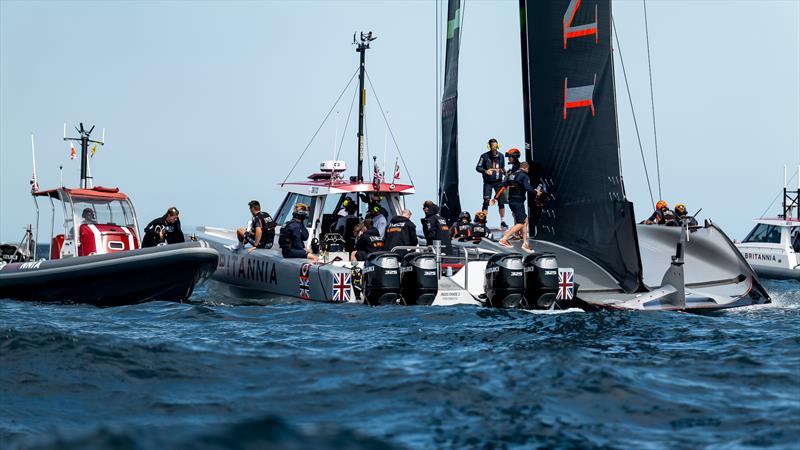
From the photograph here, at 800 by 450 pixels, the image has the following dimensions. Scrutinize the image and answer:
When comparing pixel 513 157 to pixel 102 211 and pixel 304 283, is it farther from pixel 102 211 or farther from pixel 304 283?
pixel 102 211

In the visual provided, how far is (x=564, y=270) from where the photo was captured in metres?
11.5

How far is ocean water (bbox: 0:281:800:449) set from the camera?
4684 mm

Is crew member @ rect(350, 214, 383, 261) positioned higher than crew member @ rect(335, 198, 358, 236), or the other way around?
crew member @ rect(335, 198, 358, 236)

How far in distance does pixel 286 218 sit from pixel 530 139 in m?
4.79

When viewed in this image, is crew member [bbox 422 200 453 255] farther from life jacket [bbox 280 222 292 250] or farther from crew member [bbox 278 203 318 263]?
life jacket [bbox 280 222 292 250]

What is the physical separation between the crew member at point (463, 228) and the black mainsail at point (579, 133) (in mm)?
2402

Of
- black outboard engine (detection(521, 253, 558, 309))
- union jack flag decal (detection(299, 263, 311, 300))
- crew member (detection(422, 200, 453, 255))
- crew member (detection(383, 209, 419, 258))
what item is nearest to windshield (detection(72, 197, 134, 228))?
union jack flag decal (detection(299, 263, 311, 300))

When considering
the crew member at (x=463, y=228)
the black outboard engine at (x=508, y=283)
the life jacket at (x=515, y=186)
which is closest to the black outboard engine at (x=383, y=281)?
the black outboard engine at (x=508, y=283)

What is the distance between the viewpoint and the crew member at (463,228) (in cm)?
1603

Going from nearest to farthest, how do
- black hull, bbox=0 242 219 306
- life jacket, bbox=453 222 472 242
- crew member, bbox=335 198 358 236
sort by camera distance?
black hull, bbox=0 242 219 306 → crew member, bbox=335 198 358 236 → life jacket, bbox=453 222 472 242

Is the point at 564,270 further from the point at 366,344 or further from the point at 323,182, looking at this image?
the point at 323,182

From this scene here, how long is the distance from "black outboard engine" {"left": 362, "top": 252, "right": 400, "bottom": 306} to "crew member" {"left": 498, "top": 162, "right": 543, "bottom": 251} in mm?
3099

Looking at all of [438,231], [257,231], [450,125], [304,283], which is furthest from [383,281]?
[450,125]

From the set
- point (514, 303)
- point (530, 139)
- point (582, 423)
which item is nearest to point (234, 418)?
point (582, 423)
